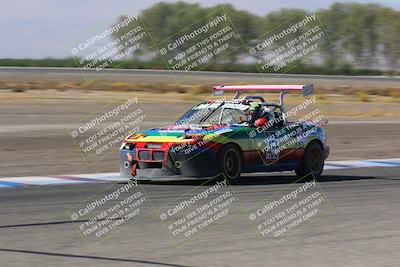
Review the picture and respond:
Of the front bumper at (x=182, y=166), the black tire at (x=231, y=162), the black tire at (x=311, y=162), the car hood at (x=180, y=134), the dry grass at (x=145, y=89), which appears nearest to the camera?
the front bumper at (x=182, y=166)

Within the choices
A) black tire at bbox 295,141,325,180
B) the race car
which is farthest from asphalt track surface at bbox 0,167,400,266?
black tire at bbox 295,141,325,180

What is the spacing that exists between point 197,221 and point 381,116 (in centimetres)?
2566

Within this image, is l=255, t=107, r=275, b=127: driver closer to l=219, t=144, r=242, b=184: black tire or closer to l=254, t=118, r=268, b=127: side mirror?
l=254, t=118, r=268, b=127: side mirror

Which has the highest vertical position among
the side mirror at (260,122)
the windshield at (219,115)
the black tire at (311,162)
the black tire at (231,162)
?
the windshield at (219,115)

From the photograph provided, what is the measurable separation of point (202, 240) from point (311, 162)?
21.4 ft

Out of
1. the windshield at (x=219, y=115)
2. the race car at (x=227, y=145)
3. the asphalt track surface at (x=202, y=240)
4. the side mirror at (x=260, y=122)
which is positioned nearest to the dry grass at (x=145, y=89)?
the race car at (x=227, y=145)

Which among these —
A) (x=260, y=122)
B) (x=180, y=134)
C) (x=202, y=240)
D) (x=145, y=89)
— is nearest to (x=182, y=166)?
(x=180, y=134)

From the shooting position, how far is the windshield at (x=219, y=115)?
14.0m

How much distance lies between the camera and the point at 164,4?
99.8 metres

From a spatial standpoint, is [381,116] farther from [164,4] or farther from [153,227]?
[164,4]

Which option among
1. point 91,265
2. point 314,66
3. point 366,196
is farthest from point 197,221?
point 314,66

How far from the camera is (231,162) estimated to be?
13.5m

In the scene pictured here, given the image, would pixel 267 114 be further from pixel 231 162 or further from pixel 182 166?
pixel 182 166

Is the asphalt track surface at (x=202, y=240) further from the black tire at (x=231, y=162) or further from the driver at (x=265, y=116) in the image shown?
the driver at (x=265, y=116)
